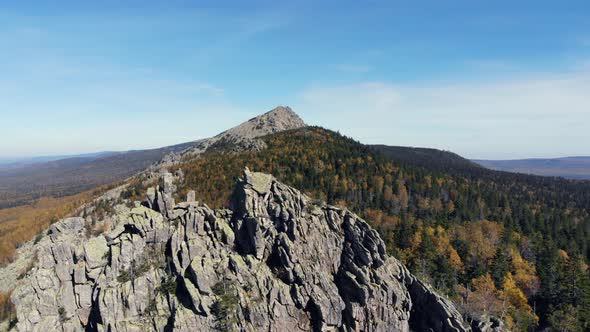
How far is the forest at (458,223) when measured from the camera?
78981 millimetres

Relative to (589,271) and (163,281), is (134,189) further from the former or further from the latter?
(589,271)

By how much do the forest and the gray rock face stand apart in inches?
934

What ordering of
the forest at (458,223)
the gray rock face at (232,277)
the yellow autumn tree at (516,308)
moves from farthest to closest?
→ the forest at (458,223), the yellow autumn tree at (516,308), the gray rock face at (232,277)

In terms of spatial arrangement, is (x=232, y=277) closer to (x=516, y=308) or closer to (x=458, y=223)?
(x=516, y=308)

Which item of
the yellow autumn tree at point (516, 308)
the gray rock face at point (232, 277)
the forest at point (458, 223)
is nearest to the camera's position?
the gray rock face at point (232, 277)

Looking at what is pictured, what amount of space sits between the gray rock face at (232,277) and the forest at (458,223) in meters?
23.7

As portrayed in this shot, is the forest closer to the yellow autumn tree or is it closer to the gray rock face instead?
the yellow autumn tree

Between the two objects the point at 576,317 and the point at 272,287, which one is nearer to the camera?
the point at 272,287

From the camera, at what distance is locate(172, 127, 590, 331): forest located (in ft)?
259

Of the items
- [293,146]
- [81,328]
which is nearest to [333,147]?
[293,146]

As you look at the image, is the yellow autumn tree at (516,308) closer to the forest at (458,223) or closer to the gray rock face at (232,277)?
the forest at (458,223)

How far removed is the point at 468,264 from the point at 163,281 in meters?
83.9

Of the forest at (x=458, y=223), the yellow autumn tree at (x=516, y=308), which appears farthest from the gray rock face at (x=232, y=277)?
the forest at (x=458, y=223)

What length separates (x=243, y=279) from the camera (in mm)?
63312
